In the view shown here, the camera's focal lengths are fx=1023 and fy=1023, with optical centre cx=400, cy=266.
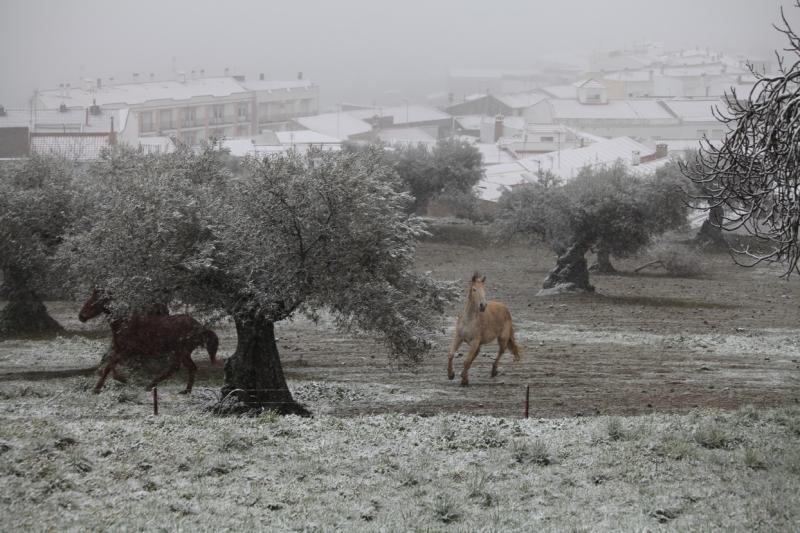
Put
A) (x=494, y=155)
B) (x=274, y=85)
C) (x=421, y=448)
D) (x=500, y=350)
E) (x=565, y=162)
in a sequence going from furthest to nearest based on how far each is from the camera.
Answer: (x=274, y=85) < (x=494, y=155) < (x=565, y=162) < (x=500, y=350) < (x=421, y=448)

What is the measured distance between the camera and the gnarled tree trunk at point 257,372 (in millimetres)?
22812

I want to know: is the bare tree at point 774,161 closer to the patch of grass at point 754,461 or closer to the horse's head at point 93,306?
the patch of grass at point 754,461

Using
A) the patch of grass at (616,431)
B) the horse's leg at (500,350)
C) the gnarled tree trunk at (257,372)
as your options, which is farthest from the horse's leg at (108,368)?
the patch of grass at (616,431)

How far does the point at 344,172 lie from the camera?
22.0 metres

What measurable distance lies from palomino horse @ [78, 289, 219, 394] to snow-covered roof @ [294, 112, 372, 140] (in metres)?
116

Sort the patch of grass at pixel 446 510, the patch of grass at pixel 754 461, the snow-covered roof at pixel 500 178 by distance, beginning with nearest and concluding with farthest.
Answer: the patch of grass at pixel 446 510
the patch of grass at pixel 754 461
the snow-covered roof at pixel 500 178

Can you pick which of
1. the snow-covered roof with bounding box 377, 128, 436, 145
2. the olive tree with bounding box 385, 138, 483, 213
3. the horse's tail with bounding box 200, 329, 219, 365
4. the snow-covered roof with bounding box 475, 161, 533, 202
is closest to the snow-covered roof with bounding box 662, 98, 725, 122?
the snow-covered roof with bounding box 377, 128, 436, 145

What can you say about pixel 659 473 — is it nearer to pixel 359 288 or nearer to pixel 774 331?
pixel 359 288

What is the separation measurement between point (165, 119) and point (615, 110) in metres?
68.1

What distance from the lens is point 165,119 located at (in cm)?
14912

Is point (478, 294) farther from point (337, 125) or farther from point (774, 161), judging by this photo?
point (337, 125)

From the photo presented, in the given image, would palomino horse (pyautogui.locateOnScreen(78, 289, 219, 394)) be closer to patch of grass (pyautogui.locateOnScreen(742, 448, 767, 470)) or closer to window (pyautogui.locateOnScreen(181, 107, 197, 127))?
patch of grass (pyautogui.locateOnScreen(742, 448, 767, 470))

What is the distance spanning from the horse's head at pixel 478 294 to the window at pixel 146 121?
412ft

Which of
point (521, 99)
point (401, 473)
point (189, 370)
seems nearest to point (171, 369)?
point (189, 370)
